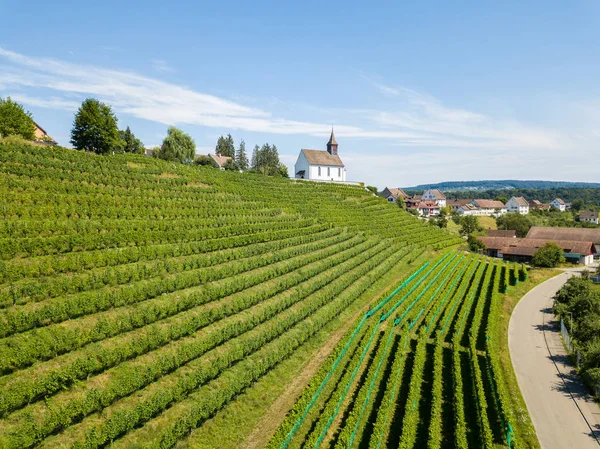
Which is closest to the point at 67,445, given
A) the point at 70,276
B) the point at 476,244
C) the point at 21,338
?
the point at 21,338

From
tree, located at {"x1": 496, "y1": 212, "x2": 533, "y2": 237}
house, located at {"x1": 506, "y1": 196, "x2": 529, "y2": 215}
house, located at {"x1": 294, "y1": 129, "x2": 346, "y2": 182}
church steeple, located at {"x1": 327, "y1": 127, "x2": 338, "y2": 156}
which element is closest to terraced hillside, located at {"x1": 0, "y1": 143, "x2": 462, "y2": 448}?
house, located at {"x1": 294, "y1": 129, "x2": 346, "y2": 182}

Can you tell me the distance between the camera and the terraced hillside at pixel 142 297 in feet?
46.8

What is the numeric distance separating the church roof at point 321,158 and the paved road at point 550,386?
5479 centimetres

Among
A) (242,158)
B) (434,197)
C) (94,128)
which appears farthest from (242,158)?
(434,197)

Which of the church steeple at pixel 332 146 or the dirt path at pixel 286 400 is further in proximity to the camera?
the church steeple at pixel 332 146

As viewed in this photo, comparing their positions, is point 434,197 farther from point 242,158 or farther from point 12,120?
point 12,120

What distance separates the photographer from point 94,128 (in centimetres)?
4266

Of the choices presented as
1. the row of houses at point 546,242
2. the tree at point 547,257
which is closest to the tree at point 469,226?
the row of houses at point 546,242

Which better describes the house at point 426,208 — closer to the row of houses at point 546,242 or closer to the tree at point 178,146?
the row of houses at point 546,242

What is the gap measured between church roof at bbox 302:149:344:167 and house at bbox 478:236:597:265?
114ft

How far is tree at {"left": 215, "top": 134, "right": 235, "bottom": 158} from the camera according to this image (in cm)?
10069

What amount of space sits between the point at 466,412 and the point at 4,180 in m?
32.0

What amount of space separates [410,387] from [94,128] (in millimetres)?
42766

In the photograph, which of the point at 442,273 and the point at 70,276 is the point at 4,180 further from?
the point at 442,273
